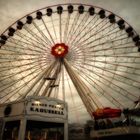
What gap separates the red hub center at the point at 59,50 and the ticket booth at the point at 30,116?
18.0 ft

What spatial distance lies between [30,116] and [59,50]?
843 cm

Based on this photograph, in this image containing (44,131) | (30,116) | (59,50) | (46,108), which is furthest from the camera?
(44,131)

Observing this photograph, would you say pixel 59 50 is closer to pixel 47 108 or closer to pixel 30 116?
pixel 47 108

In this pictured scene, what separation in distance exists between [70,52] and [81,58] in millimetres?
1372

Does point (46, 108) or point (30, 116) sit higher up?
point (46, 108)

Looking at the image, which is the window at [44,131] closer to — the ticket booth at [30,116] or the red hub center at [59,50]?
the ticket booth at [30,116]

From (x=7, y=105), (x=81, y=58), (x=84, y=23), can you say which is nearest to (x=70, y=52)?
(x=81, y=58)

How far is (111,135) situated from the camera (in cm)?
2342

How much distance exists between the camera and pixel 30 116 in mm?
22328

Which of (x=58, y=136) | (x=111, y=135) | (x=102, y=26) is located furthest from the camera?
(x=102, y=26)

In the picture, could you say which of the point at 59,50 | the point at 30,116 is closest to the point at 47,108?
the point at 30,116

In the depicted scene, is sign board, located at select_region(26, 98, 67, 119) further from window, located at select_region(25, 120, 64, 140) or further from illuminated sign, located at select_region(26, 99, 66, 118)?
window, located at select_region(25, 120, 64, 140)

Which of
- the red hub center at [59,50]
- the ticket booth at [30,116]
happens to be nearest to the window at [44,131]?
the ticket booth at [30,116]

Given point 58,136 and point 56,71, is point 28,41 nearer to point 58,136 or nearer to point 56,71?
point 56,71
